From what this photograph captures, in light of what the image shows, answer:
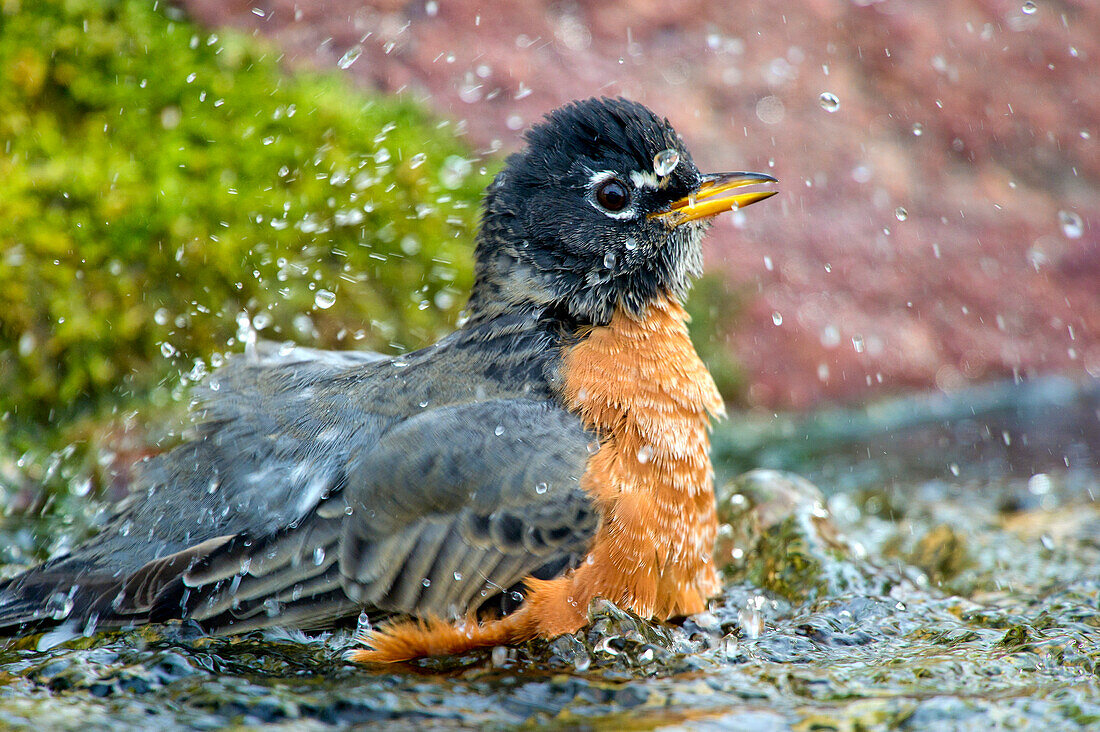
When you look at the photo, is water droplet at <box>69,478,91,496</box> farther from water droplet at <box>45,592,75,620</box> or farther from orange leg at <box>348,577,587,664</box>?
orange leg at <box>348,577,587,664</box>

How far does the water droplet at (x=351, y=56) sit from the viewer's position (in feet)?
23.1

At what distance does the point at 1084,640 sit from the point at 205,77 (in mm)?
5701

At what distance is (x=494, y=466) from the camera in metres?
3.50

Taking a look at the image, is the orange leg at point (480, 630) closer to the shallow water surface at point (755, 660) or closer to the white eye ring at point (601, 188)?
the shallow water surface at point (755, 660)

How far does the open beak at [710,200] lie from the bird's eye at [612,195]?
14 centimetres

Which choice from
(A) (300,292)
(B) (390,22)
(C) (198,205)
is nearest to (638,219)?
(A) (300,292)

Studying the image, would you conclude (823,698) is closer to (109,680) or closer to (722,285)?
(109,680)

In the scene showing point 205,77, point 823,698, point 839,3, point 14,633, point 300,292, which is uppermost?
point 839,3

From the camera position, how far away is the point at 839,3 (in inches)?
351

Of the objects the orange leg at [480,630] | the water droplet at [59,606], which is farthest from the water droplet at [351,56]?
the orange leg at [480,630]

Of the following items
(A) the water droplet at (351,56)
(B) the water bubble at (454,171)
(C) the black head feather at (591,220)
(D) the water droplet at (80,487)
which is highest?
(A) the water droplet at (351,56)

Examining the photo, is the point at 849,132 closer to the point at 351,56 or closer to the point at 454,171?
the point at 454,171

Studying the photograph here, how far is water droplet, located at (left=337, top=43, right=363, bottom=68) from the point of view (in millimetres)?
7043

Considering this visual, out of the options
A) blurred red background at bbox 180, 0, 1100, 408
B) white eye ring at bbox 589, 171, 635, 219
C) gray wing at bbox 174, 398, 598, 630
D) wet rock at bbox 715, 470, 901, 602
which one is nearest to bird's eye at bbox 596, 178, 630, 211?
white eye ring at bbox 589, 171, 635, 219
